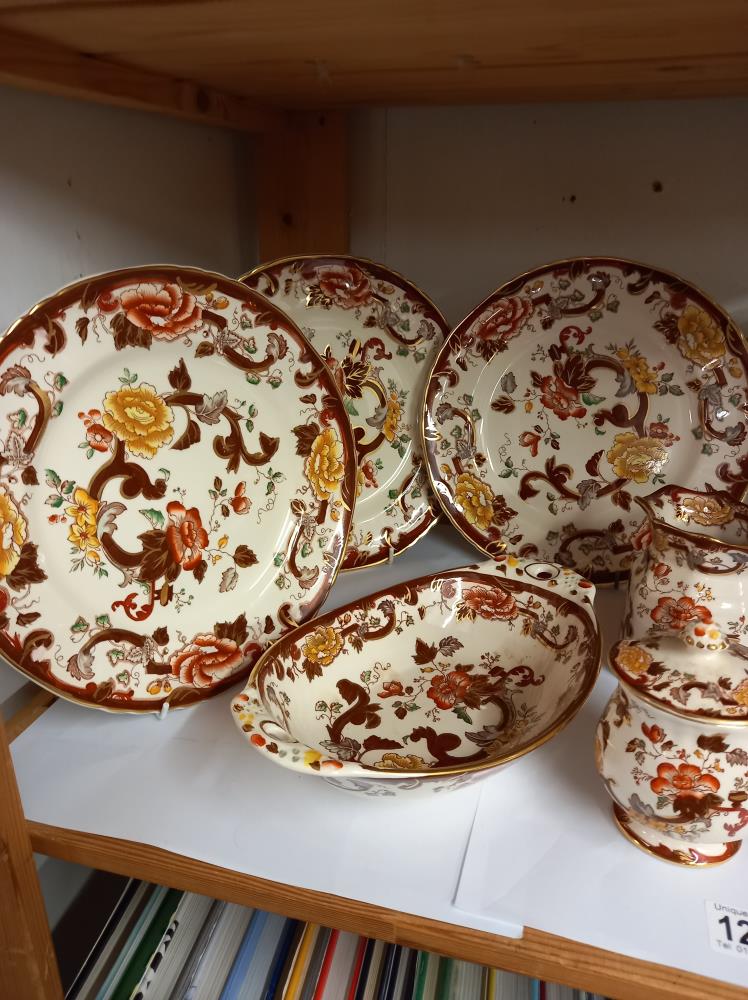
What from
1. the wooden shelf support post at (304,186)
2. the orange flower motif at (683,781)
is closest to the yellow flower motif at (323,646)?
the orange flower motif at (683,781)

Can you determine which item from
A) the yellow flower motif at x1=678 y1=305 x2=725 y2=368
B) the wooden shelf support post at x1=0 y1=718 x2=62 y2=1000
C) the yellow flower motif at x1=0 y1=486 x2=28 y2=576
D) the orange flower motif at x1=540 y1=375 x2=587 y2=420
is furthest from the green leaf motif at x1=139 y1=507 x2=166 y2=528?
the yellow flower motif at x1=678 y1=305 x2=725 y2=368

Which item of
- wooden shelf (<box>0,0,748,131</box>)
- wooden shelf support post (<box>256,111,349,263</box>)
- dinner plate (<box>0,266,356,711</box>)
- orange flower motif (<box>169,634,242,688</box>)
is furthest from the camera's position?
wooden shelf support post (<box>256,111,349,263</box>)

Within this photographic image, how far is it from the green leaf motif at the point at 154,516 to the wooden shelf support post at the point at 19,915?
8.9 inches

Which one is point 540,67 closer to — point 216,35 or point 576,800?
point 216,35

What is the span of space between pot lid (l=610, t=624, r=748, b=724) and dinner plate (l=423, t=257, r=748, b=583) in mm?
306

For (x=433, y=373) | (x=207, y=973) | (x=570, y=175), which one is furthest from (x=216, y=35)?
(x=207, y=973)

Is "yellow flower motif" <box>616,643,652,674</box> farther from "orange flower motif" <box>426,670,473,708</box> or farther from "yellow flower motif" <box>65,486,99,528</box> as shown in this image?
"yellow flower motif" <box>65,486,99,528</box>

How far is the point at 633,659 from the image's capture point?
0.54 meters

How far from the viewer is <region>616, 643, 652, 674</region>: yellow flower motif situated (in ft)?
1.75

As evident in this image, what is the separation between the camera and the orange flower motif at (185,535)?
70cm

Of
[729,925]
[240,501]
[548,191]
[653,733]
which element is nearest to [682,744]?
[653,733]

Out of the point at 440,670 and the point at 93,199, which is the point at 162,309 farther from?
→ the point at 440,670

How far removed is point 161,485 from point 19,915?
1.18 feet

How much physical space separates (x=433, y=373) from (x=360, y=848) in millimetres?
513
